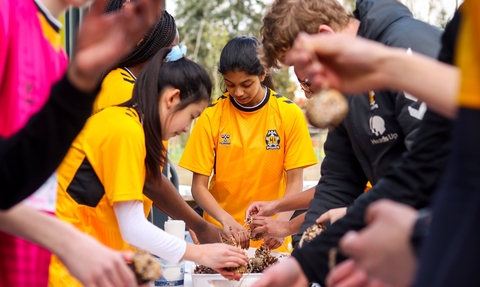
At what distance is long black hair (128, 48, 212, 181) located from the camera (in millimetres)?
2248

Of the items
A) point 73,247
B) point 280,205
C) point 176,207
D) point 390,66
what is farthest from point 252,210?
point 390,66

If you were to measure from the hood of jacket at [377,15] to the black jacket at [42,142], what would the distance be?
1.08m

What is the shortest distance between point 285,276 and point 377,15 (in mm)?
870

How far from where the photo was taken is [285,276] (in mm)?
1411

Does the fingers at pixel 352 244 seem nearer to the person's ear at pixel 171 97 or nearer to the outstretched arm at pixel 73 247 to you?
the outstretched arm at pixel 73 247

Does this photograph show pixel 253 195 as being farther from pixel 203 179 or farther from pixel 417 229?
pixel 417 229

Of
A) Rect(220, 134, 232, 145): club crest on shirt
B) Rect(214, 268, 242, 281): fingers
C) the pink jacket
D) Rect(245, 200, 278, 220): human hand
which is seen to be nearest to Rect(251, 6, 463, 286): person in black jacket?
the pink jacket

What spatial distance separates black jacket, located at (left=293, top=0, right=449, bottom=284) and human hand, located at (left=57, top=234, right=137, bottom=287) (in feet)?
1.69

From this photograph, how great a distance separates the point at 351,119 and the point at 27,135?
3.98ft

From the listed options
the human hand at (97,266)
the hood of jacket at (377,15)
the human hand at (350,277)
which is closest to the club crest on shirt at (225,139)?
the hood of jacket at (377,15)

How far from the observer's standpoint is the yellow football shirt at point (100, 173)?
204cm

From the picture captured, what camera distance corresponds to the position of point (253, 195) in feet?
11.7

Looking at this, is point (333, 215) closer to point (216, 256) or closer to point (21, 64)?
point (216, 256)

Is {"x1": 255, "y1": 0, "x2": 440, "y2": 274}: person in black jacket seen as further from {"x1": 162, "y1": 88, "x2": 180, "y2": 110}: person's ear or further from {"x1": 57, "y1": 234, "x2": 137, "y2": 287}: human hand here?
{"x1": 57, "y1": 234, "x2": 137, "y2": 287}: human hand
